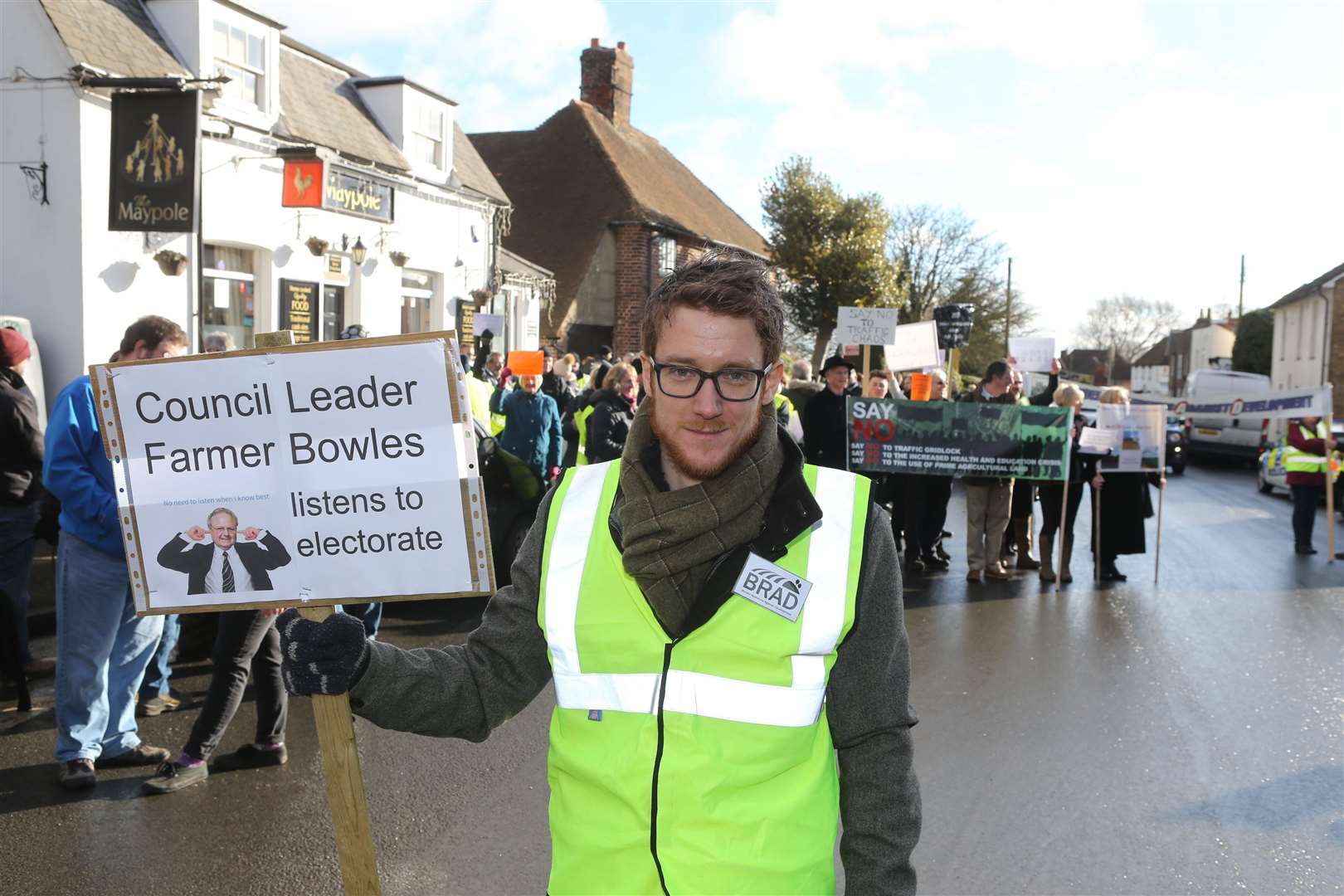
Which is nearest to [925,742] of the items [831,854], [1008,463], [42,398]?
[831,854]

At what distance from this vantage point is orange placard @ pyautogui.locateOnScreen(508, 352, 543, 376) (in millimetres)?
10133

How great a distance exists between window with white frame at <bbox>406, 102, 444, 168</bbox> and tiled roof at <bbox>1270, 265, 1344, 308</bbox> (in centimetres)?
3035

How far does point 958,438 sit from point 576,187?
2406cm

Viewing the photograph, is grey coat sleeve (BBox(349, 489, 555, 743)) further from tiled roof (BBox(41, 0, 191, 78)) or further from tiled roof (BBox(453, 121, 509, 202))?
tiled roof (BBox(453, 121, 509, 202))

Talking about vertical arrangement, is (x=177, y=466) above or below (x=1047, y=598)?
above

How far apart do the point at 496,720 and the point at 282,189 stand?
1390 centimetres

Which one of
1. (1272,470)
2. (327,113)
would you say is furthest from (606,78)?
(1272,470)

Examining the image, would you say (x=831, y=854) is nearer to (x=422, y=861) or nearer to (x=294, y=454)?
(x=294, y=454)

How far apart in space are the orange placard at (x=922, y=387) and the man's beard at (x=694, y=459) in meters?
11.7

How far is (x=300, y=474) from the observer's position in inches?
95.4

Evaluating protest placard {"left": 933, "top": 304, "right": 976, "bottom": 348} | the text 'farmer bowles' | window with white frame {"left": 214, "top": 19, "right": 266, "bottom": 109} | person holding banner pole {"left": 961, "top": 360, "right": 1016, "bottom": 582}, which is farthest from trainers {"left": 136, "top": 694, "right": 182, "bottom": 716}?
protest placard {"left": 933, "top": 304, "right": 976, "bottom": 348}

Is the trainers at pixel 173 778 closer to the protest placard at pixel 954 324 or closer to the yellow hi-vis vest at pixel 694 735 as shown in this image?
the yellow hi-vis vest at pixel 694 735

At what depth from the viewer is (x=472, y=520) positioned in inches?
93.7

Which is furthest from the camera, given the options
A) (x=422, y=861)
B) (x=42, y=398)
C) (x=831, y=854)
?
(x=42, y=398)
